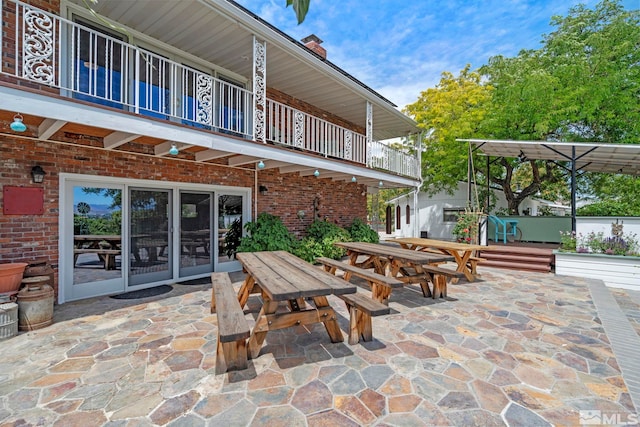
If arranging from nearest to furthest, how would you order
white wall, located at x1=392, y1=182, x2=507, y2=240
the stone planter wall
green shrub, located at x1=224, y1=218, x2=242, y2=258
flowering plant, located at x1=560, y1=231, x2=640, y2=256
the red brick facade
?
the red brick facade, the stone planter wall, flowering plant, located at x1=560, y1=231, x2=640, y2=256, green shrub, located at x1=224, y1=218, x2=242, y2=258, white wall, located at x1=392, y1=182, x2=507, y2=240

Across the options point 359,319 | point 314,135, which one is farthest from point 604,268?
point 314,135

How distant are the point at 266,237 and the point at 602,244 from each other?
8193mm

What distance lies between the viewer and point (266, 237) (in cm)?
705

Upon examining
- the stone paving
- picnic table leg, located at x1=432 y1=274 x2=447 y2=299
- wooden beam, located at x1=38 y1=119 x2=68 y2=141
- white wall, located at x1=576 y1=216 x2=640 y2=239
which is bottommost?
the stone paving

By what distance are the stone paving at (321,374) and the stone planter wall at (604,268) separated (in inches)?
112

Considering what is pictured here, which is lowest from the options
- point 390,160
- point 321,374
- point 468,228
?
point 321,374

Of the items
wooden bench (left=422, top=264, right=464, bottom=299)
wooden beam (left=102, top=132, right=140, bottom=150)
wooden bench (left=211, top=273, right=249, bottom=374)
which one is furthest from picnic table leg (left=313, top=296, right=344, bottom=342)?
wooden beam (left=102, top=132, right=140, bottom=150)

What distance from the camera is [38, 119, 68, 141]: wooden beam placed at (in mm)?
3896

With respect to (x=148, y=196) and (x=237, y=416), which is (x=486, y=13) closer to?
(x=148, y=196)

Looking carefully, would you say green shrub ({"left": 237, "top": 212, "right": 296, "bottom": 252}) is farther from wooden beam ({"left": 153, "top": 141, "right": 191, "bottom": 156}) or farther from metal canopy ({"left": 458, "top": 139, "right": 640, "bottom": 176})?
metal canopy ({"left": 458, "top": 139, "right": 640, "bottom": 176})

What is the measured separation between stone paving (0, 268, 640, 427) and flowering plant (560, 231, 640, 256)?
10.8ft

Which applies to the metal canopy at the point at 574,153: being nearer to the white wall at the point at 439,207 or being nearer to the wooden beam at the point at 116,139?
the white wall at the point at 439,207

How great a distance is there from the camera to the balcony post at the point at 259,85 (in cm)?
563

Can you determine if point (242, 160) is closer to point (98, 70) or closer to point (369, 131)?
point (98, 70)
